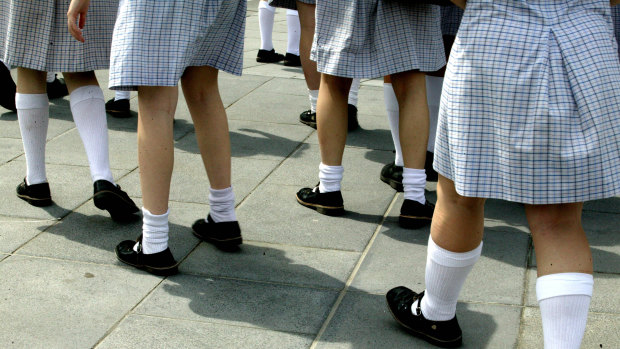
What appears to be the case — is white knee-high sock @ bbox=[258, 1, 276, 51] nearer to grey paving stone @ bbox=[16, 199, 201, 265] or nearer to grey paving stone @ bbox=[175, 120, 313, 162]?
grey paving stone @ bbox=[175, 120, 313, 162]

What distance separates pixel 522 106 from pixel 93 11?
2.31m

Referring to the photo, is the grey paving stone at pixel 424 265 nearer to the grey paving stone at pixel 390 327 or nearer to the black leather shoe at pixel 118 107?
the grey paving stone at pixel 390 327

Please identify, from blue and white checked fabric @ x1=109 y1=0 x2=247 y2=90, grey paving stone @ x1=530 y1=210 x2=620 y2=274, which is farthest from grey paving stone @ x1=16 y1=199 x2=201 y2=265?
grey paving stone @ x1=530 y1=210 x2=620 y2=274

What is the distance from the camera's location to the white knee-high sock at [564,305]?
2303 mm

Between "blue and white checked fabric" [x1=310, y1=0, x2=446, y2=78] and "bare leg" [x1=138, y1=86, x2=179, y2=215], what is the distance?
0.94 metres

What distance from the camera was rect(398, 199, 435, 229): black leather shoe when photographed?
13.0 feet

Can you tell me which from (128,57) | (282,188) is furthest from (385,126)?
(128,57)

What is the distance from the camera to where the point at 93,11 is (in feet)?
12.5

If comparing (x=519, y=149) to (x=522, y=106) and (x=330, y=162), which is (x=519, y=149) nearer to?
(x=522, y=106)

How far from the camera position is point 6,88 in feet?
18.9

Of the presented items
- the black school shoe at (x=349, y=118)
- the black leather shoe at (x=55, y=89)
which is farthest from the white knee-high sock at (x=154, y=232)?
the black leather shoe at (x=55, y=89)

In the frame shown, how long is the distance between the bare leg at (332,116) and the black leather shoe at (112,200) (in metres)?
0.98

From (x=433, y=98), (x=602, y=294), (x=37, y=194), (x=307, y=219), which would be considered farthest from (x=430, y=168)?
(x=37, y=194)

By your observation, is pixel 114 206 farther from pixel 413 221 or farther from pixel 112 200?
pixel 413 221
